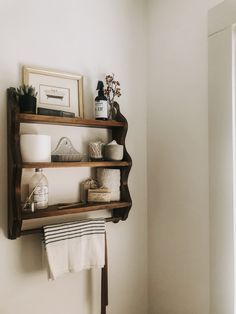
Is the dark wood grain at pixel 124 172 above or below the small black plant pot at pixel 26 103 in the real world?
below

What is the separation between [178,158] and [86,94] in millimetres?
544

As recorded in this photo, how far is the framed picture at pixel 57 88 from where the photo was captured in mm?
1182

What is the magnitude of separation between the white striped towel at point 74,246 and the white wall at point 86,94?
0.12m

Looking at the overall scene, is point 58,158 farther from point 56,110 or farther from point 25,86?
point 25,86

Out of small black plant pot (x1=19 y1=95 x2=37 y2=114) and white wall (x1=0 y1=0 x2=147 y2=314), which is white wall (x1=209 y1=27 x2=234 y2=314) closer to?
white wall (x1=0 y1=0 x2=147 y2=314)

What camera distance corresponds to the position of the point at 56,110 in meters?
1.17

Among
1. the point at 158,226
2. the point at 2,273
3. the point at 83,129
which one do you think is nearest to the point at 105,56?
the point at 83,129

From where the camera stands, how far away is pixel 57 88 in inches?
48.9

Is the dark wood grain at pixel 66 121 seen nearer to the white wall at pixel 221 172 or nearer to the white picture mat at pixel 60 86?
the white picture mat at pixel 60 86

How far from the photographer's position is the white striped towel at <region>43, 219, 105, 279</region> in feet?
3.65

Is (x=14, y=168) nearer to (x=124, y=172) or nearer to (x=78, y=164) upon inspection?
(x=78, y=164)

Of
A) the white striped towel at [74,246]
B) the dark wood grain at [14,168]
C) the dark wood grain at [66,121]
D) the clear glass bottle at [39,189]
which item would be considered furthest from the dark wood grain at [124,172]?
the dark wood grain at [14,168]

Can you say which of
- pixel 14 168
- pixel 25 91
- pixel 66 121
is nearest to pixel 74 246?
pixel 14 168

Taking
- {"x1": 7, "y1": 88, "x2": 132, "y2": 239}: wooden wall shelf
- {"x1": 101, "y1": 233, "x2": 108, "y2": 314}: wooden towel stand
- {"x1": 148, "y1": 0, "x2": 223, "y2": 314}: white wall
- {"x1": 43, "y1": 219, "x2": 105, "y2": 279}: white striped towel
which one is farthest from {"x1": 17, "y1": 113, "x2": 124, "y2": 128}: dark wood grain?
{"x1": 101, "y1": 233, "x2": 108, "y2": 314}: wooden towel stand
